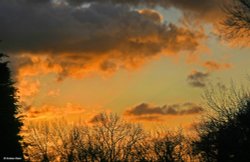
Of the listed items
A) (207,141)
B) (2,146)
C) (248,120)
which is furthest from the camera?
(207,141)

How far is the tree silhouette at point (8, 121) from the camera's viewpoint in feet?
125

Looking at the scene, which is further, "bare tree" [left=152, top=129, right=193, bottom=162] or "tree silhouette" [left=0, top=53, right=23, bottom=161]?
"bare tree" [left=152, top=129, right=193, bottom=162]

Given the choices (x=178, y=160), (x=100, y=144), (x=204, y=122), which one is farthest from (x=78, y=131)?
(x=204, y=122)

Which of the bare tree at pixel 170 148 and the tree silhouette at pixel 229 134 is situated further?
the bare tree at pixel 170 148

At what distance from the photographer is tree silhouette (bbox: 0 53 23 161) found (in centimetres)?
3809

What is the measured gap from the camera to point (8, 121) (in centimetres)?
3866

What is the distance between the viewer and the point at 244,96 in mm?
49156

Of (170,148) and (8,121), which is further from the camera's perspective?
(170,148)

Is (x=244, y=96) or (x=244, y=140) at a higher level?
(x=244, y=96)

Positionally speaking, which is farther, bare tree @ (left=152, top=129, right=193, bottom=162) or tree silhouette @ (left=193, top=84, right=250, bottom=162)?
bare tree @ (left=152, top=129, right=193, bottom=162)

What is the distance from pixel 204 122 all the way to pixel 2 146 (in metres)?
22.5

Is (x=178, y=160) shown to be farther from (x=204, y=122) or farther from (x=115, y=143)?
(x=204, y=122)

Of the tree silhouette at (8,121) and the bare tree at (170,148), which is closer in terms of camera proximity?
the tree silhouette at (8,121)

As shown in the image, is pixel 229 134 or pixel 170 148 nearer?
pixel 229 134
